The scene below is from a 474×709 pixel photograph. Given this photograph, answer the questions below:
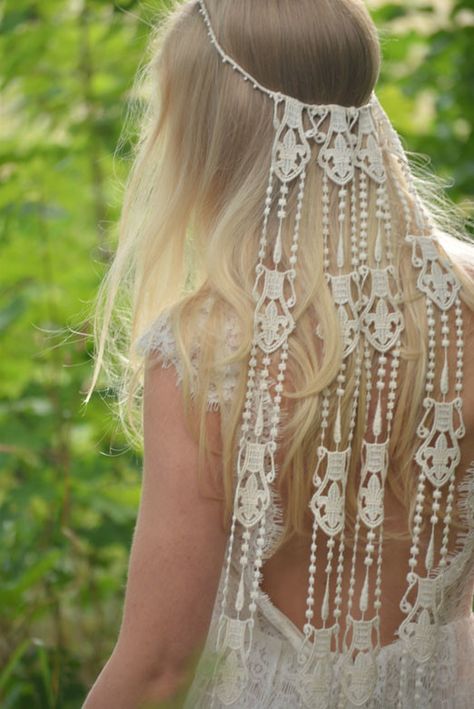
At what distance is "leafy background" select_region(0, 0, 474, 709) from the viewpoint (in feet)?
9.78

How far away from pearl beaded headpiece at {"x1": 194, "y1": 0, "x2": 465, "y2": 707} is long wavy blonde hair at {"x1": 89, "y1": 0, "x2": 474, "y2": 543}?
0.06ft

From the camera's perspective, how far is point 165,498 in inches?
69.8

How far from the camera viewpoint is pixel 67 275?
322 cm

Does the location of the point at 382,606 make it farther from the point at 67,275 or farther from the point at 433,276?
the point at 67,275

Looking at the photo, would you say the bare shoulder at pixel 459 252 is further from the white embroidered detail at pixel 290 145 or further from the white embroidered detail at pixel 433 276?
the white embroidered detail at pixel 290 145

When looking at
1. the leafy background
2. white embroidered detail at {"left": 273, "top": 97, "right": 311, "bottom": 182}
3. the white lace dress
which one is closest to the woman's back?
the white lace dress

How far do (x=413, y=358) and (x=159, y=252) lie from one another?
536mm

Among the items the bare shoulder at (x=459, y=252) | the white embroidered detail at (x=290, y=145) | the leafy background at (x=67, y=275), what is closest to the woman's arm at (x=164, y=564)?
the white embroidered detail at (x=290, y=145)

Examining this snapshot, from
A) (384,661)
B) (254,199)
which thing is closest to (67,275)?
(254,199)

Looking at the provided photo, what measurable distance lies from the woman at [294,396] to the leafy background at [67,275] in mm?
945

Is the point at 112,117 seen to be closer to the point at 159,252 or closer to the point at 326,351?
the point at 159,252

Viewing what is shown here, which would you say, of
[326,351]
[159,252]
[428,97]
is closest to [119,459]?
[159,252]

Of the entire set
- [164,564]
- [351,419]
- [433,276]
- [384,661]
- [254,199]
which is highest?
[254,199]

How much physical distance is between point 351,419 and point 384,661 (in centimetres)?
47
